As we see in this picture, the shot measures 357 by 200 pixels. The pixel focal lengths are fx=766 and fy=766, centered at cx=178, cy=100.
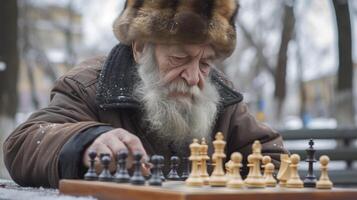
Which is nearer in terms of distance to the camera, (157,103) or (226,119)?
(157,103)

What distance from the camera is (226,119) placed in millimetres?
3422

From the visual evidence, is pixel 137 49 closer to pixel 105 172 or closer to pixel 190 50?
pixel 190 50

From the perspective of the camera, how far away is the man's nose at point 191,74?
295 centimetres

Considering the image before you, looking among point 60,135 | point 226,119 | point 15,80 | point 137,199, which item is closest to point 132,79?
point 226,119

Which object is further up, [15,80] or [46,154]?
[15,80]

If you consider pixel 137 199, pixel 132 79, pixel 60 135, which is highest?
pixel 132 79

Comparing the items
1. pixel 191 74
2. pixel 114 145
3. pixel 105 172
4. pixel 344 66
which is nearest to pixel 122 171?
pixel 105 172

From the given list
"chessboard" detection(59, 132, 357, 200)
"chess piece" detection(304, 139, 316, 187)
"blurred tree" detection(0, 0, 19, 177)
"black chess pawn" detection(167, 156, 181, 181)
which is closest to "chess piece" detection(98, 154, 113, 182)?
"chessboard" detection(59, 132, 357, 200)

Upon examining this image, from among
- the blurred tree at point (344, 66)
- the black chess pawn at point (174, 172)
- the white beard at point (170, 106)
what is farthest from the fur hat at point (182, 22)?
the blurred tree at point (344, 66)

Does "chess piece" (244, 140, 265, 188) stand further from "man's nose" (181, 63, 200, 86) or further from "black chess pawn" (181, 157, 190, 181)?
"man's nose" (181, 63, 200, 86)

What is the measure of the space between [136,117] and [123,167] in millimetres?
1192

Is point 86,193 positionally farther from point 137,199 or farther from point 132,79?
point 132,79

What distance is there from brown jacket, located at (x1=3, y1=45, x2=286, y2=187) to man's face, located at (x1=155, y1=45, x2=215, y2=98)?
0.18m

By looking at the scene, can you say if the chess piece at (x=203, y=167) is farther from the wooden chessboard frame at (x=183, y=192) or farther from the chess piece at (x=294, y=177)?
the chess piece at (x=294, y=177)
